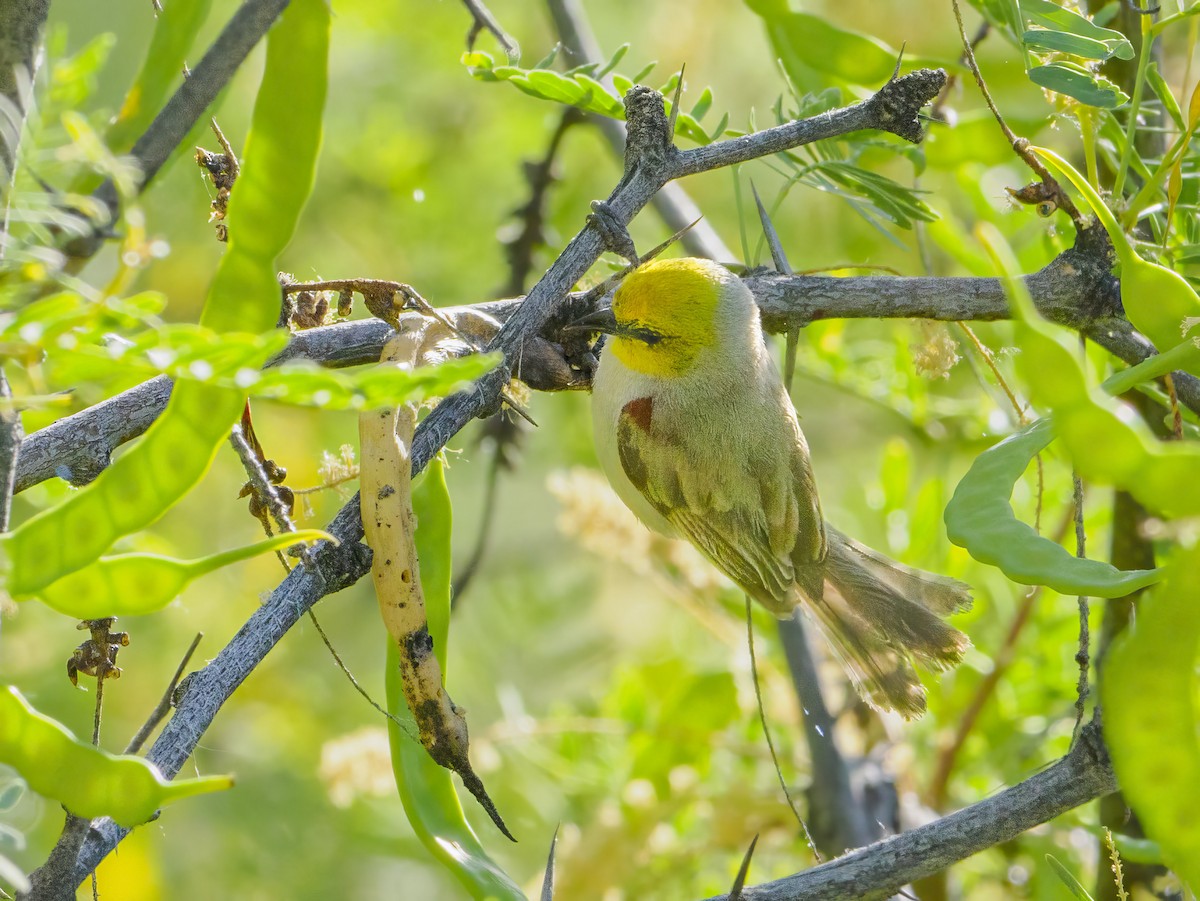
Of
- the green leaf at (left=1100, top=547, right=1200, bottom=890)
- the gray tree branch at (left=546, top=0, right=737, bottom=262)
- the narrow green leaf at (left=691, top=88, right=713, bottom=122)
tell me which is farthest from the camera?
the gray tree branch at (left=546, top=0, right=737, bottom=262)

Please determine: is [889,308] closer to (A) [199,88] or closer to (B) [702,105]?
(B) [702,105]

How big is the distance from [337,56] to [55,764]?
292 cm

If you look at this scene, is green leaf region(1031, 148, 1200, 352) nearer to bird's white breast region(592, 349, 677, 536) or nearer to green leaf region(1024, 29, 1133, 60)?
green leaf region(1024, 29, 1133, 60)

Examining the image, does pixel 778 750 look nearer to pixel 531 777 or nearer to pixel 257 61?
pixel 531 777

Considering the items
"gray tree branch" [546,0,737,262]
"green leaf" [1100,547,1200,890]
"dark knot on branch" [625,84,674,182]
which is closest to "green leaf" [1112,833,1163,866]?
"green leaf" [1100,547,1200,890]

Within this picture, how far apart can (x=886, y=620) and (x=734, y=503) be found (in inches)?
13.7

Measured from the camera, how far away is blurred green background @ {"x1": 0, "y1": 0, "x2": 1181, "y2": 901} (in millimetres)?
2230

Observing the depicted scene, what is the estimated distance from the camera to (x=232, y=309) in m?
0.82

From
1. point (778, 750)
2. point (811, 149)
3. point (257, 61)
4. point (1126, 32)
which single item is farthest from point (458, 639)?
point (1126, 32)

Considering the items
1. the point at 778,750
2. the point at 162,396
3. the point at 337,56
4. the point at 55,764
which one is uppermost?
the point at 337,56

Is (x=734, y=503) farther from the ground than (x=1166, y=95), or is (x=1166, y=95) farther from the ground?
(x=1166, y=95)

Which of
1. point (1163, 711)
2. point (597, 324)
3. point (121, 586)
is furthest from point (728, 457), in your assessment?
point (121, 586)

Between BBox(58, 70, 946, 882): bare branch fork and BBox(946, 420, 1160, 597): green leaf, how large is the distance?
0.45 m

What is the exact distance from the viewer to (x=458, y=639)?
11.1 ft
